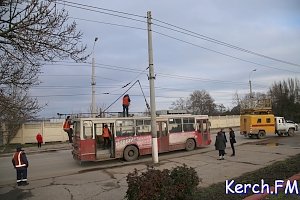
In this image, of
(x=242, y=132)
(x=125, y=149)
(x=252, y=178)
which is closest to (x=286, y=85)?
(x=242, y=132)

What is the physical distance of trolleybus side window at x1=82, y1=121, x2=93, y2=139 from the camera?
1908 cm

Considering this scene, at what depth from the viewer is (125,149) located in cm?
2047

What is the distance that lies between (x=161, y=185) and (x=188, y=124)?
669 inches

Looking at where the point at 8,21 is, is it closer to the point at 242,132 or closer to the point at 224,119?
the point at 242,132

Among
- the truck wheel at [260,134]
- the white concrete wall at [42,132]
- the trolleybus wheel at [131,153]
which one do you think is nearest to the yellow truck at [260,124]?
the truck wheel at [260,134]

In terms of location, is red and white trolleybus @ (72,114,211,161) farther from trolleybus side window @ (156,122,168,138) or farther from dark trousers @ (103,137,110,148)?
dark trousers @ (103,137,110,148)

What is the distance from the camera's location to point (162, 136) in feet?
74.0

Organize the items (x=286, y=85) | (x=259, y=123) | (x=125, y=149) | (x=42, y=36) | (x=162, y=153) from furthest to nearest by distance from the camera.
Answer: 1. (x=286, y=85)
2. (x=259, y=123)
3. (x=162, y=153)
4. (x=125, y=149)
5. (x=42, y=36)

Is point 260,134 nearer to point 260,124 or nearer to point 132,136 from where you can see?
point 260,124

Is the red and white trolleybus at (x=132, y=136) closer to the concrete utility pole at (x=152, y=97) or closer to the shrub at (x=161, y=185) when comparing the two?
the concrete utility pole at (x=152, y=97)

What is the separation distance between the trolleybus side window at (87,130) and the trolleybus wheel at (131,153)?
2.43 m

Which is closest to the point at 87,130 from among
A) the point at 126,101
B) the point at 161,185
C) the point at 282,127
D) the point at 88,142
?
the point at 88,142

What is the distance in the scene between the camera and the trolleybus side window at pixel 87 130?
62.6 ft

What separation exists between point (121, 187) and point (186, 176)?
16.3 feet
